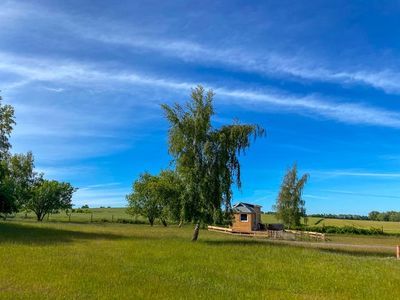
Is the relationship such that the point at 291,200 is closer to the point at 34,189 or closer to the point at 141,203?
the point at 141,203

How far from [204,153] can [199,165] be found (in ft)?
3.88

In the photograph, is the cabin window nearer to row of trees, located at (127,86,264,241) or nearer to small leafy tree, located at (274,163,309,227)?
small leafy tree, located at (274,163,309,227)

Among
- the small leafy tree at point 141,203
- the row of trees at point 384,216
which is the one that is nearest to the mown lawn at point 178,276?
the small leafy tree at point 141,203

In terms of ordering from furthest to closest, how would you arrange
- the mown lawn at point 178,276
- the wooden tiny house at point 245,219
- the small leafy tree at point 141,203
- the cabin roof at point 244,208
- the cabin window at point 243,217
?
the small leafy tree at point 141,203 < the cabin window at point 243,217 < the cabin roof at point 244,208 < the wooden tiny house at point 245,219 < the mown lawn at point 178,276

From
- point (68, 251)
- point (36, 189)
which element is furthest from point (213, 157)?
point (36, 189)

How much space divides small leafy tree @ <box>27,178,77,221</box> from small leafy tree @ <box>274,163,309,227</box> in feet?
146

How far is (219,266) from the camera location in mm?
22156

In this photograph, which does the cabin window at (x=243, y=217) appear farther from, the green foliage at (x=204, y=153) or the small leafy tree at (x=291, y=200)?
the green foliage at (x=204, y=153)

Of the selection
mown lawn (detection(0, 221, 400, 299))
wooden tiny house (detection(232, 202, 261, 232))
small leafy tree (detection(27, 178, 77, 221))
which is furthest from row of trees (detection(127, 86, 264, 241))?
small leafy tree (detection(27, 178, 77, 221))

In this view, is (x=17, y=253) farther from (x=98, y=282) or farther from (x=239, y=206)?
(x=239, y=206)

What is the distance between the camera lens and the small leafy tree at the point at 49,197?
91.9 m

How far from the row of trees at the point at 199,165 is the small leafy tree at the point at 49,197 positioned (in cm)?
5744

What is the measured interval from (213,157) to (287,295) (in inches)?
1051

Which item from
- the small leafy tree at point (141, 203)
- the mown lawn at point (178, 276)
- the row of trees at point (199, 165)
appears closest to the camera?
the mown lawn at point (178, 276)
